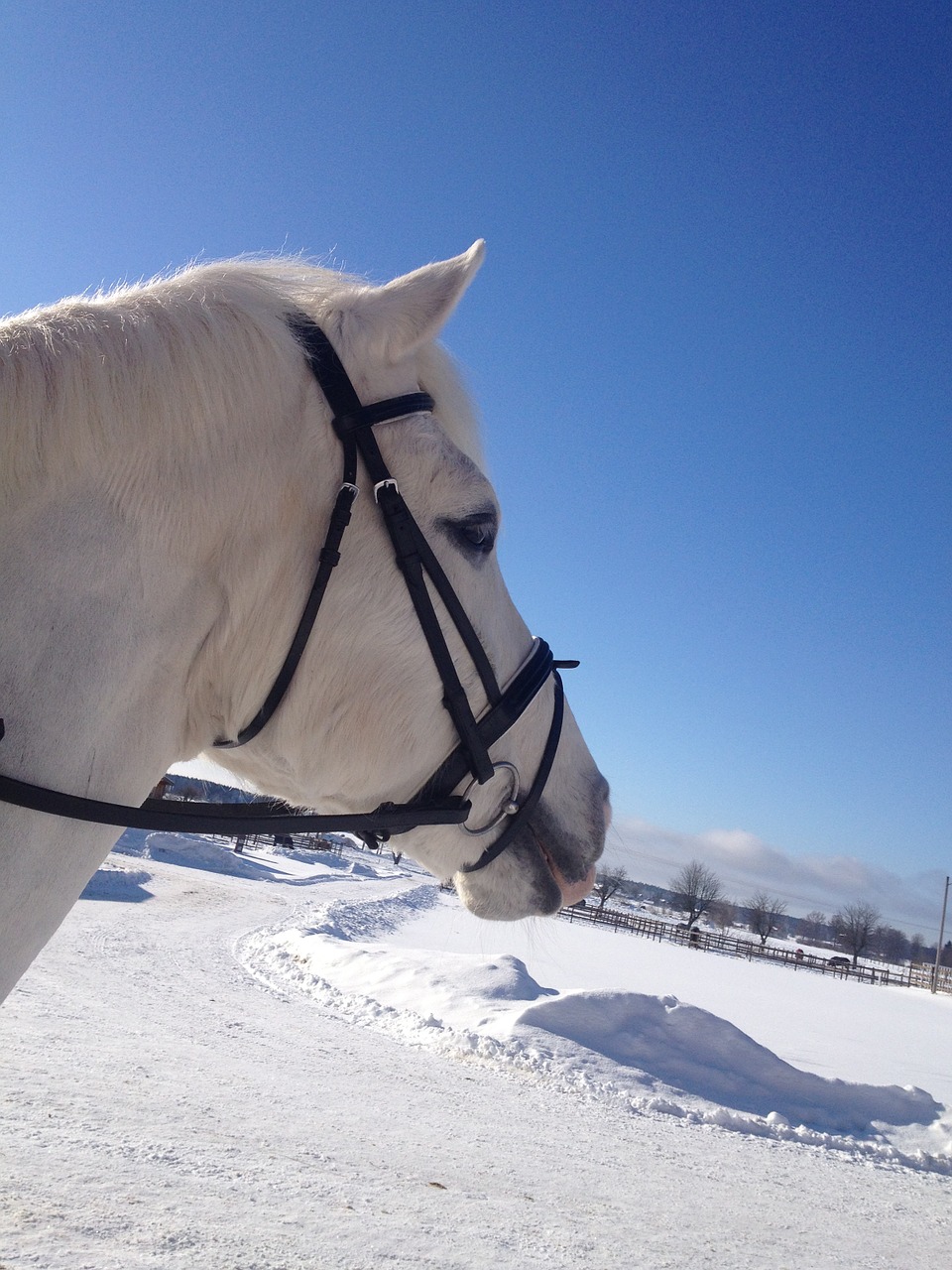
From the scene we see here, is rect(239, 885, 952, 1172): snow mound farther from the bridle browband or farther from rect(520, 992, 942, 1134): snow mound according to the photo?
the bridle browband

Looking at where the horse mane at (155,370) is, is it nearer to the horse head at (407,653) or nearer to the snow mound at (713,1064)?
the horse head at (407,653)

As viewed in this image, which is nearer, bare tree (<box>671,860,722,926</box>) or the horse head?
the horse head

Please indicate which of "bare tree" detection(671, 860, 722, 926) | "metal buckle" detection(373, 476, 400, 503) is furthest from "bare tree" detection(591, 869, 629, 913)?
"bare tree" detection(671, 860, 722, 926)

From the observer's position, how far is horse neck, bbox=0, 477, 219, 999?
1177 millimetres

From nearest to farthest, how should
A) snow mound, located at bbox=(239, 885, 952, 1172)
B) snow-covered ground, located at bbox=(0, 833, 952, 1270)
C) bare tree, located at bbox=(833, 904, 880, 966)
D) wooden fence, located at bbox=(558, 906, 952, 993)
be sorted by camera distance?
snow-covered ground, located at bbox=(0, 833, 952, 1270), snow mound, located at bbox=(239, 885, 952, 1172), wooden fence, located at bbox=(558, 906, 952, 993), bare tree, located at bbox=(833, 904, 880, 966)

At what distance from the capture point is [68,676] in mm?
1202

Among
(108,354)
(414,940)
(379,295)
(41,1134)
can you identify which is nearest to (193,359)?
(108,354)

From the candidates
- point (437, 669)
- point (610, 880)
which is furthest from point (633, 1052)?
point (610, 880)

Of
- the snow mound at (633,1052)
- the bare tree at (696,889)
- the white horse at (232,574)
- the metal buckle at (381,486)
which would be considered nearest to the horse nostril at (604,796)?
the white horse at (232,574)

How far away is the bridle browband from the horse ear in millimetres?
96

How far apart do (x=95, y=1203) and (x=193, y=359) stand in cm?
398

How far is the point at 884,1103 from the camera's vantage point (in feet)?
30.5

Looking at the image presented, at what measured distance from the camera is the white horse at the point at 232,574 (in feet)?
3.95

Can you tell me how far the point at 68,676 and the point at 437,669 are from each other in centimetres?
66
